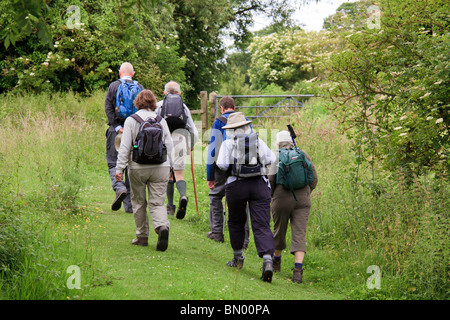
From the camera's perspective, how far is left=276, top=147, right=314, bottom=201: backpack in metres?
6.76

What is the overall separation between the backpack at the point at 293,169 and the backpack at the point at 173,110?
2.30 metres

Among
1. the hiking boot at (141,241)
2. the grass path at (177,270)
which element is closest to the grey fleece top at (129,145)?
the hiking boot at (141,241)

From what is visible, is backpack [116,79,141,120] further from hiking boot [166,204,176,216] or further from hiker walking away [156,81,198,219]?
hiking boot [166,204,176,216]

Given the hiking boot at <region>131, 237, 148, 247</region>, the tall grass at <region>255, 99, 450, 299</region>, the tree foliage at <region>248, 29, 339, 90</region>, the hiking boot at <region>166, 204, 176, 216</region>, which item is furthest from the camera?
the tree foliage at <region>248, 29, 339, 90</region>

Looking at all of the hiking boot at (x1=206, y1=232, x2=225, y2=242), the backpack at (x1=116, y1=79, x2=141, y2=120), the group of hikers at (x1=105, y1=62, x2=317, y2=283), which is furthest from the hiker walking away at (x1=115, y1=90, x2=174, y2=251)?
the hiking boot at (x1=206, y1=232, x2=225, y2=242)

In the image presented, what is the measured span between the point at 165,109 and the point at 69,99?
794 centimetres

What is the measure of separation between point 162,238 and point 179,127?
2.41 m

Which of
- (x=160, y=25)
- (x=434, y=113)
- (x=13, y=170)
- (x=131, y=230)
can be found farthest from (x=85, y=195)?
(x=160, y=25)

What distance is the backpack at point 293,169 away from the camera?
676cm

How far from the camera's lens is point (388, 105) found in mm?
8055

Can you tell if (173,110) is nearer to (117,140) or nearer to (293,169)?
(117,140)

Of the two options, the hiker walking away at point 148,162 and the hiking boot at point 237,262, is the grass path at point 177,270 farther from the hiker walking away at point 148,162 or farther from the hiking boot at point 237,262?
the hiker walking away at point 148,162

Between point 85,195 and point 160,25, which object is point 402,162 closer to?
point 85,195

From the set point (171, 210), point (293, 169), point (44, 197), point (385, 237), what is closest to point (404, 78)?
Result: point (293, 169)
